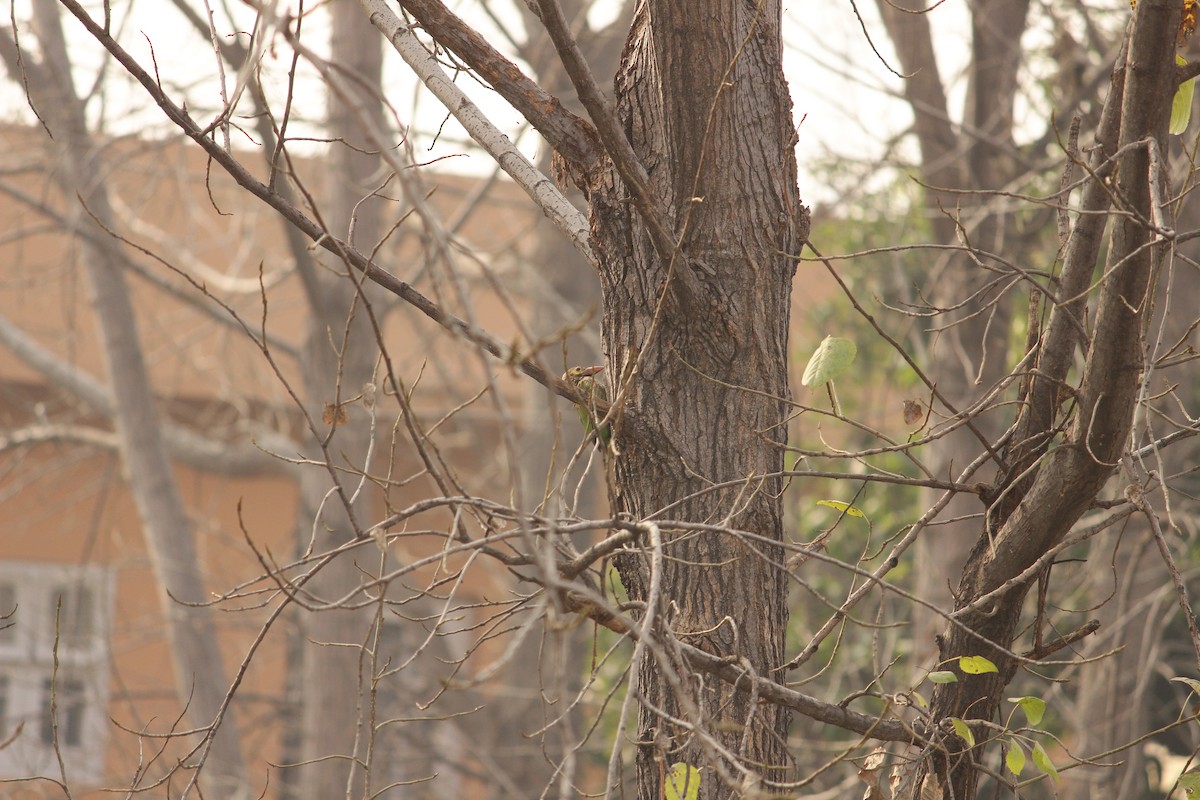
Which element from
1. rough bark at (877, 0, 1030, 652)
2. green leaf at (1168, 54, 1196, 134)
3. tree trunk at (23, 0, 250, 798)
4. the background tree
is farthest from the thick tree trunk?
tree trunk at (23, 0, 250, 798)

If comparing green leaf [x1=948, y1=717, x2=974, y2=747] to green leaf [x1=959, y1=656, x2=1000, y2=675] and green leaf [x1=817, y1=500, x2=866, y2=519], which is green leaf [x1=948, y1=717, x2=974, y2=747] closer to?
green leaf [x1=959, y1=656, x2=1000, y2=675]

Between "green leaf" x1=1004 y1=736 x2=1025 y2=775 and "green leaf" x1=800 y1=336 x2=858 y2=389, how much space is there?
535 mm

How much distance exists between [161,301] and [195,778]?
703 centimetres

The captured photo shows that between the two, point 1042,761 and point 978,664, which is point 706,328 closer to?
point 978,664

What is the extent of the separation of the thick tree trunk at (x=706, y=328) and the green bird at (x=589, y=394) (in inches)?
1.3

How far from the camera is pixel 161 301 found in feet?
25.6

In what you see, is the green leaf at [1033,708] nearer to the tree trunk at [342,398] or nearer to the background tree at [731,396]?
the background tree at [731,396]

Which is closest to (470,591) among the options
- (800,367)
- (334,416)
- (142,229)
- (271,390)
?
(271,390)

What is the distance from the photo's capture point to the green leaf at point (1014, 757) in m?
1.49

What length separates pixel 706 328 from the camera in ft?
5.30

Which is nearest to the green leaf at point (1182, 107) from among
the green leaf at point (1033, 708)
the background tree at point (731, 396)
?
the background tree at point (731, 396)

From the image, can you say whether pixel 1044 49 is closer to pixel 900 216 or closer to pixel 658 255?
pixel 900 216

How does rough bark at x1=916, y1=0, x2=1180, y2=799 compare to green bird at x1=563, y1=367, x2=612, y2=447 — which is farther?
green bird at x1=563, y1=367, x2=612, y2=447

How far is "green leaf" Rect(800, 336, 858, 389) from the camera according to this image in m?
1.53
